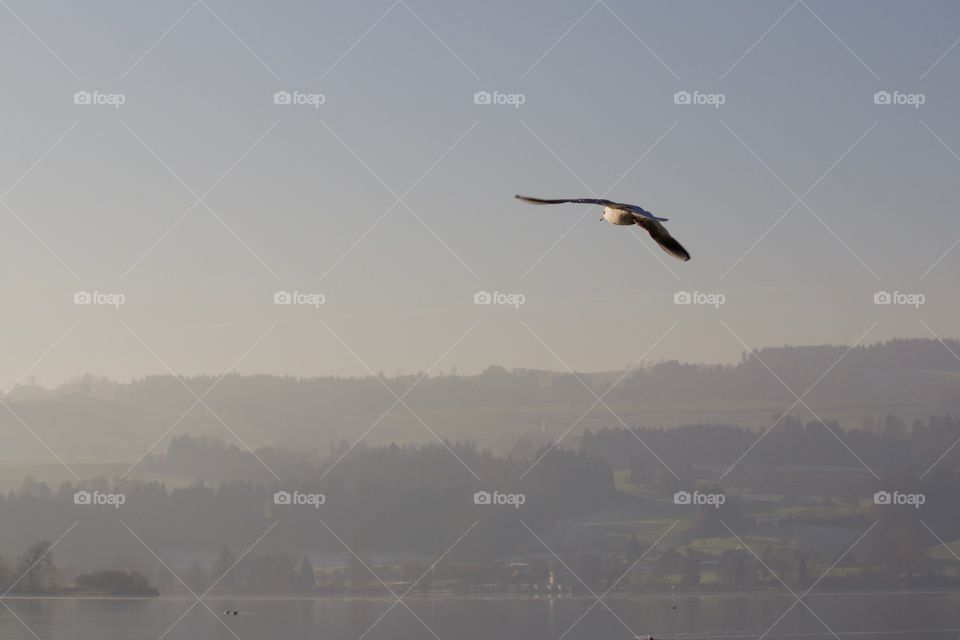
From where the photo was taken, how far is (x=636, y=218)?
18.8 m

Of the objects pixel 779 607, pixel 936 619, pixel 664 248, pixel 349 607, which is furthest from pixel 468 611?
pixel 664 248

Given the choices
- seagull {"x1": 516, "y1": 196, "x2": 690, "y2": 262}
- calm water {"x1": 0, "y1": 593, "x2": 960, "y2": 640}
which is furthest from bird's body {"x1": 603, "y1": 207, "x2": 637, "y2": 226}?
calm water {"x1": 0, "y1": 593, "x2": 960, "y2": 640}

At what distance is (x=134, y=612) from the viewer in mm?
115562

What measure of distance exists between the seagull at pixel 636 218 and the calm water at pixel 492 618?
64.4 meters

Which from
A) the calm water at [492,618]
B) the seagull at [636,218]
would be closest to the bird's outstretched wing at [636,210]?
the seagull at [636,218]

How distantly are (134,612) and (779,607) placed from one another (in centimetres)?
5610

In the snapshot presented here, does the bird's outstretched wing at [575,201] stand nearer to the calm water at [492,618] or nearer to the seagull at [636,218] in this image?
the seagull at [636,218]

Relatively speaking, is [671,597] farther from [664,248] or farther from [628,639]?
[664,248]

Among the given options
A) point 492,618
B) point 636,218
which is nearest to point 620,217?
point 636,218

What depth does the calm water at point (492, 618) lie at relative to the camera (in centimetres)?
8838

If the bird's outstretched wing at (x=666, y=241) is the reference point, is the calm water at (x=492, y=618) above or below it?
above

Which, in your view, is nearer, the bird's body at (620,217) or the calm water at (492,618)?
the bird's body at (620,217)

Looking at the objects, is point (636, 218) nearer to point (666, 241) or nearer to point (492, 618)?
point (666, 241)

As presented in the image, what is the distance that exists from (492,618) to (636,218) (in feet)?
295
